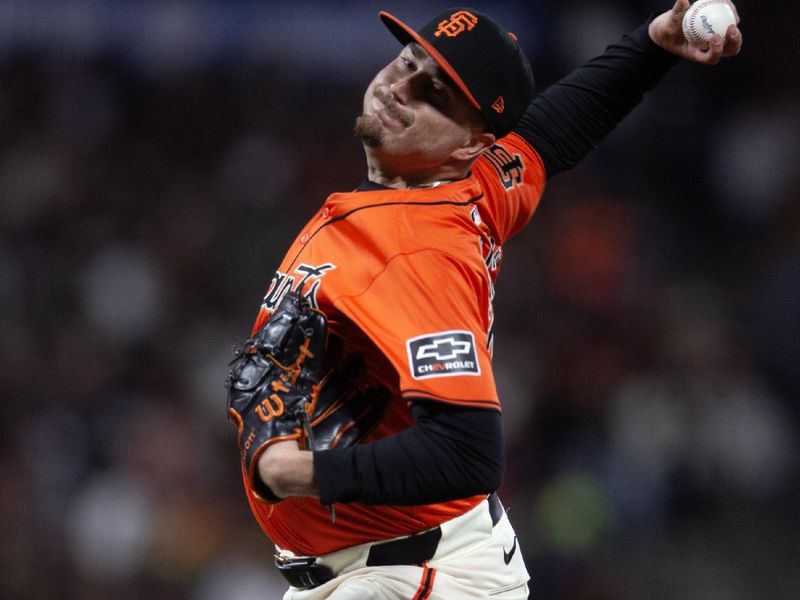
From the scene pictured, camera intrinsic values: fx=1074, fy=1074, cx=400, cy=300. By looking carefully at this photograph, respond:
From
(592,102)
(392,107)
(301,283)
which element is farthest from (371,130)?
(592,102)

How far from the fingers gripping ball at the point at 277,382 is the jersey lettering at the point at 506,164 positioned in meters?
0.79

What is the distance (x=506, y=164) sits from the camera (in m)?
2.81

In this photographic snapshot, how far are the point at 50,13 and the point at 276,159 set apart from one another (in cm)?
192

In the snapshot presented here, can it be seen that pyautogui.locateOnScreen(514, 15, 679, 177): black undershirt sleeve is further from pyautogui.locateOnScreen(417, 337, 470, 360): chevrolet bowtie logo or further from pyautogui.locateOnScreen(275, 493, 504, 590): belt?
pyautogui.locateOnScreen(275, 493, 504, 590): belt

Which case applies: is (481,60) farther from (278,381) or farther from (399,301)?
(278,381)

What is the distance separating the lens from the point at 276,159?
7559 millimetres

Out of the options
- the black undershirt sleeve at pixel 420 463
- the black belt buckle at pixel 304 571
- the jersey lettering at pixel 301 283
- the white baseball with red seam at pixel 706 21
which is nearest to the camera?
the black undershirt sleeve at pixel 420 463

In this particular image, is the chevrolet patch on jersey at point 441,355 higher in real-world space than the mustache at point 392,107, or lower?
lower

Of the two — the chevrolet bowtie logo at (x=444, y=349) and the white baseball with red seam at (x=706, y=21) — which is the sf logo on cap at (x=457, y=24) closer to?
the white baseball with red seam at (x=706, y=21)

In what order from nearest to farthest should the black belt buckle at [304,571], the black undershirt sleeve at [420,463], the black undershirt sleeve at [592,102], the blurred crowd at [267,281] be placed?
the black undershirt sleeve at [420,463] < the black belt buckle at [304,571] < the black undershirt sleeve at [592,102] < the blurred crowd at [267,281]

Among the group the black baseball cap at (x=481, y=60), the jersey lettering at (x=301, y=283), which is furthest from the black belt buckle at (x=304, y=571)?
the black baseball cap at (x=481, y=60)

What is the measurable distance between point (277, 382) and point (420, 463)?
0.34 m

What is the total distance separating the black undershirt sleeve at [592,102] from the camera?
9.72 ft

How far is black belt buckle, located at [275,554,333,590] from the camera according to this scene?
2.43 metres
